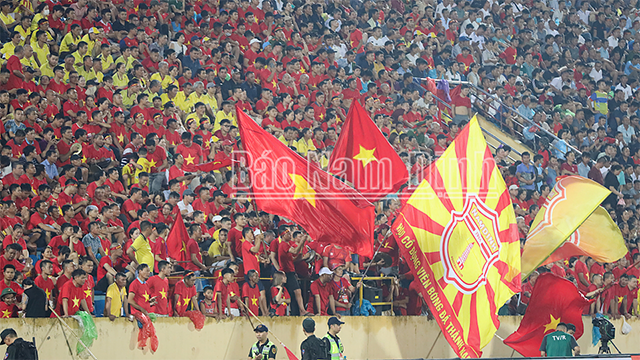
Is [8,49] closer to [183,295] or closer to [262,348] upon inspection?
[183,295]

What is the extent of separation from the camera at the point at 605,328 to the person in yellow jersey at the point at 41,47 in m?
9.36

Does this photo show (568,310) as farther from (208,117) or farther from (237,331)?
(208,117)

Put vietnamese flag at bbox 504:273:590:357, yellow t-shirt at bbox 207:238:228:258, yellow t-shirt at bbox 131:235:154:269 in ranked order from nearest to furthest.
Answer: yellow t-shirt at bbox 131:235:154:269, yellow t-shirt at bbox 207:238:228:258, vietnamese flag at bbox 504:273:590:357

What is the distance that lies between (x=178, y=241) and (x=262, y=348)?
1.92m

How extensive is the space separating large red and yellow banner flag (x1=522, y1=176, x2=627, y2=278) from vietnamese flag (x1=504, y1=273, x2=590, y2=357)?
417 millimetres

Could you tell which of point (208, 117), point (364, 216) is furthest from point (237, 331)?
point (208, 117)

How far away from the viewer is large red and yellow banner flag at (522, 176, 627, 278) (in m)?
11.1

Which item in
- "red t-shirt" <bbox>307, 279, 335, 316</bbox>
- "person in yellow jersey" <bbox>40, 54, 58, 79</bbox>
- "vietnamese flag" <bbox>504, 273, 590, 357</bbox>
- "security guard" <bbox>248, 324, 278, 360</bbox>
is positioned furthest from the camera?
"person in yellow jersey" <bbox>40, 54, 58, 79</bbox>

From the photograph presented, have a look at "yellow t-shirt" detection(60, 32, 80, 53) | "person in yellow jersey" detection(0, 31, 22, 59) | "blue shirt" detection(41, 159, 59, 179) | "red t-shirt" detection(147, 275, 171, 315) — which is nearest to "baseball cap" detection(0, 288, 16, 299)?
"red t-shirt" detection(147, 275, 171, 315)

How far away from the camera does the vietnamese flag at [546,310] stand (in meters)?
11.4

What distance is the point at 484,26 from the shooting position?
1853 cm

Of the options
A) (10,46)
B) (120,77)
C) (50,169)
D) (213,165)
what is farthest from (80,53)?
(213,165)

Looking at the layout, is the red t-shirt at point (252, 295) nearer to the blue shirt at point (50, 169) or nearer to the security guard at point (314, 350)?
the security guard at point (314, 350)

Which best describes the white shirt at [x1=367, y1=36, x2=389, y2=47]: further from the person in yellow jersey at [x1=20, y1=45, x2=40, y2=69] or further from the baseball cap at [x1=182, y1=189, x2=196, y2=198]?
the person in yellow jersey at [x1=20, y1=45, x2=40, y2=69]
